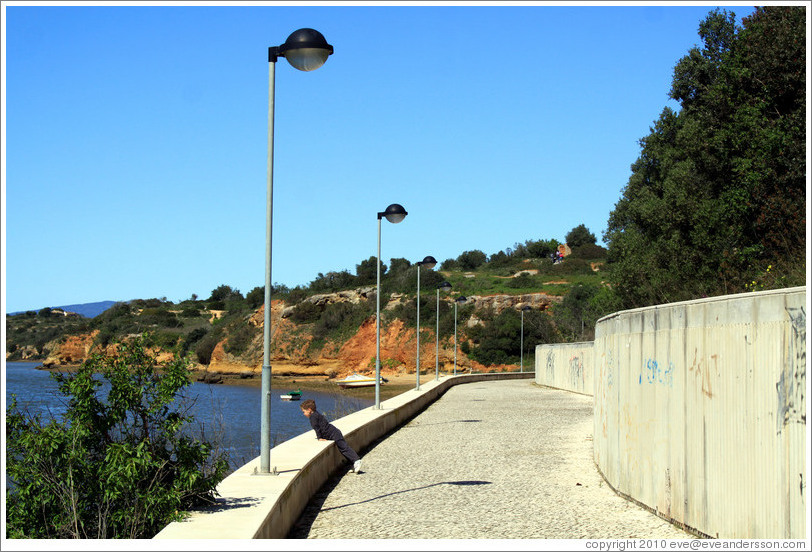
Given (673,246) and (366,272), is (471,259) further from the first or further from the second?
(673,246)

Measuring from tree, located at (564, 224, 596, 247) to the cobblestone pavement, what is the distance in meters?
126

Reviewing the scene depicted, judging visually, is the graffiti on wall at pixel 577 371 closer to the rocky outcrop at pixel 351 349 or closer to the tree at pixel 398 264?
the rocky outcrop at pixel 351 349

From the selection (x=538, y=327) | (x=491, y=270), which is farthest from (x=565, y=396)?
(x=491, y=270)

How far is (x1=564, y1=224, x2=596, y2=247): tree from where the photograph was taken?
14312cm

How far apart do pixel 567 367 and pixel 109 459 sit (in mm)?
35061

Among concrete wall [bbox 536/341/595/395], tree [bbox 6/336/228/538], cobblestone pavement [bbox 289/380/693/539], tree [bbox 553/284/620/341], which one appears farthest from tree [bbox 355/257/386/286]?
tree [bbox 6/336/228/538]

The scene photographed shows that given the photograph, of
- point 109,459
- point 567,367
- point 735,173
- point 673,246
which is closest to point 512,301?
point 567,367

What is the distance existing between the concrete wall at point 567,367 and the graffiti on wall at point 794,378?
2733cm

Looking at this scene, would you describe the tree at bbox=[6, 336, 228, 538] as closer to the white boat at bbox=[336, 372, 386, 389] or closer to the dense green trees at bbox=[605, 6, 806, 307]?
the dense green trees at bbox=[605, 6, 806, 307]

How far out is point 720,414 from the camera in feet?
25.1

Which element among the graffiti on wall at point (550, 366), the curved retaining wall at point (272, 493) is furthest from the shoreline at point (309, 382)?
the curved retaining wall at point (272, 493)

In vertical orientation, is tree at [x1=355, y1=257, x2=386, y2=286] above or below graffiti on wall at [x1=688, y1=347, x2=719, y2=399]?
above

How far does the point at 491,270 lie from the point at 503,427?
94.8 m

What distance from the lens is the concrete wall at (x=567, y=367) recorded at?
36656 mm
